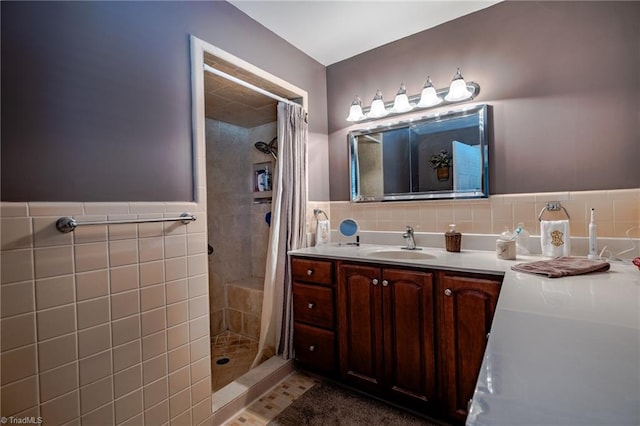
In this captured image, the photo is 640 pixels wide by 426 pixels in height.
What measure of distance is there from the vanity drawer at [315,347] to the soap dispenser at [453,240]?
96cm

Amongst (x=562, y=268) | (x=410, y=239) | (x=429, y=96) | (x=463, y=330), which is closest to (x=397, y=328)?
(x=463, y=330)

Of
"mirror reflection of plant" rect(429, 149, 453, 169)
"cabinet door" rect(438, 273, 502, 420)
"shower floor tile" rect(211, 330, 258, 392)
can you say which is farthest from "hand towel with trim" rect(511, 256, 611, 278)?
"shower floor tile" rect(211, 330, 258, 392)

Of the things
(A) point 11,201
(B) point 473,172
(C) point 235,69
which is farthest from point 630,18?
(A) point 11,201

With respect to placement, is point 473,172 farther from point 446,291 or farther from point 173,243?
point 173,243

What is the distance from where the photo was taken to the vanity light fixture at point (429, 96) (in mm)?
1932

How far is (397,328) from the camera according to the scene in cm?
160

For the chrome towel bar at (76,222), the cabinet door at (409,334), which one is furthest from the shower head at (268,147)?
the cabinet door at (409,334)

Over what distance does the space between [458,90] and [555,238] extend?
1043mm

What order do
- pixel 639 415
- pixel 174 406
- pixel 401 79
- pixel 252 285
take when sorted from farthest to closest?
pixel 252 285 < pixel 401 79 < pixel 174 406 < pixel 639 415

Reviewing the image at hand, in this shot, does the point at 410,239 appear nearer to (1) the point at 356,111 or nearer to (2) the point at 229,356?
(1) the point at 356,111

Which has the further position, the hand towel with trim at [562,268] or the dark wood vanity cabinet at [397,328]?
the dark wood vanity cabinet at [397,328]

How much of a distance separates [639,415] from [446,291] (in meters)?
1.11

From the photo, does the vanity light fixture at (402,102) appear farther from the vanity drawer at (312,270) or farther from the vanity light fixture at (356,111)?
the vanity drawer at (312,270)

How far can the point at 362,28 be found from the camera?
202 cm
